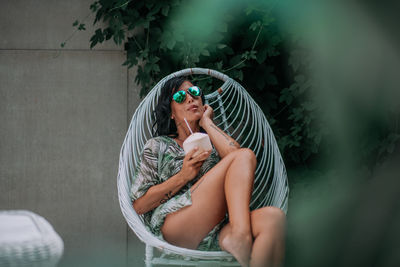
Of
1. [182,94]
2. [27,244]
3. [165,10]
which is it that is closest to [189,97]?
[182,94]

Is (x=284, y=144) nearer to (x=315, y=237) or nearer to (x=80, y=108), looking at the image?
(x=315, y=237)

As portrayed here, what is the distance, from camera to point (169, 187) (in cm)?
217

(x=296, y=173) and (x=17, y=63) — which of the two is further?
(x=17, y=63)

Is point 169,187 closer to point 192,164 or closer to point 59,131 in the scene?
point 192,164

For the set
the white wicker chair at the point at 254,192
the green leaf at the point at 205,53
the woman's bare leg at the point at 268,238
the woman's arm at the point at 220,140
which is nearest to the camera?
the woman's bare leg at the point at 268,238

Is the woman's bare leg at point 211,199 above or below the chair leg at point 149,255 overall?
above

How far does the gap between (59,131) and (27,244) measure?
2546 mm

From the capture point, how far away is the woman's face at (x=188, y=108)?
2408 mm

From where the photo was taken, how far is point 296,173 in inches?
117

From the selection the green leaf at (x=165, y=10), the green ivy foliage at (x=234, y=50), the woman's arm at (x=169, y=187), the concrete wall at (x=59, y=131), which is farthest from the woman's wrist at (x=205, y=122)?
the concrete wall at (x=59, y=131)

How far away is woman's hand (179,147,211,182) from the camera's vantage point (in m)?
2.10

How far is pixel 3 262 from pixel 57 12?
277 cm

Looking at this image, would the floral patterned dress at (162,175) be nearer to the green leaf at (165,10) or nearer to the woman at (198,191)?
the woman at (198,191)

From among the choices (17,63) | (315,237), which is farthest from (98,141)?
(315,237)
